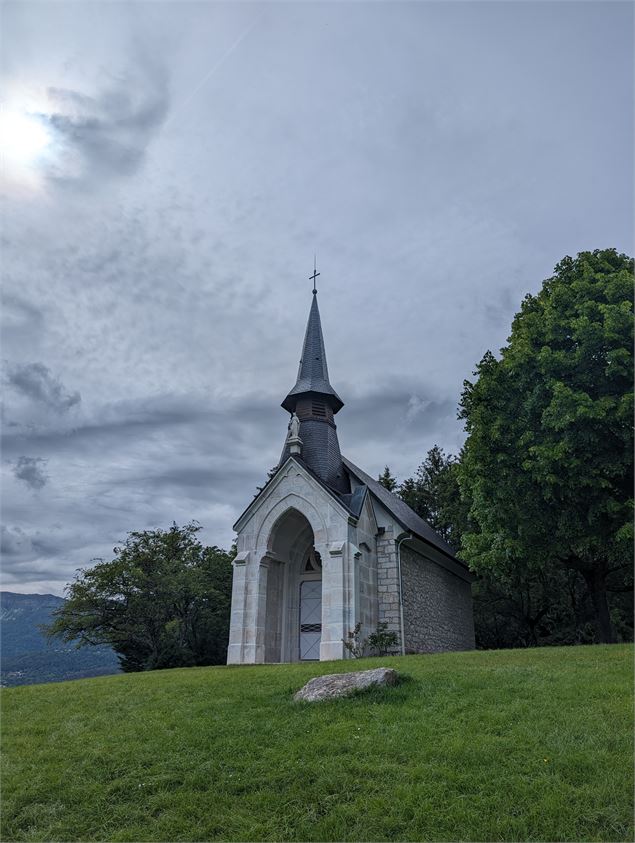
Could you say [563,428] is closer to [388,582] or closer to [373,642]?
[388,582]

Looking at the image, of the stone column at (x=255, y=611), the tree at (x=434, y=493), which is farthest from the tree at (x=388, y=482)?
the stone column at (x=255, y=611)

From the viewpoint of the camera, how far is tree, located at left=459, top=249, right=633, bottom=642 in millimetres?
15859

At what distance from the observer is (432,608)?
2523cm

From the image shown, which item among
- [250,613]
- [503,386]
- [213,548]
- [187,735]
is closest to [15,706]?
[187,735]

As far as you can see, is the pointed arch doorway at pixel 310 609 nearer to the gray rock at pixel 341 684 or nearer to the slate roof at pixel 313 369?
the slate roof at pixel 313 369

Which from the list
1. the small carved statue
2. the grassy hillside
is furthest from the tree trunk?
the small carved statue

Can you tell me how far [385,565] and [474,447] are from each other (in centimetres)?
646

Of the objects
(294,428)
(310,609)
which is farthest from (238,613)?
(294,428)

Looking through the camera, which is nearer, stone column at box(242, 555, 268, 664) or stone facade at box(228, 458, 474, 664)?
stone facade at box(228, 458, 474, 664)

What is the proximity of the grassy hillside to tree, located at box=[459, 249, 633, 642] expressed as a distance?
19.0ft

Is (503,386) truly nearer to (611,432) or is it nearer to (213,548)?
(611,432)

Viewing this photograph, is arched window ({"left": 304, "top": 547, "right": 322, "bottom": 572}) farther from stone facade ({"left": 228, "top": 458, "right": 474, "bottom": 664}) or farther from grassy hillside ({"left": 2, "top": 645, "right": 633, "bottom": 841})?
grassy hillside ({"left": 2, "top": 645, "right": 633, "bottom": 841})

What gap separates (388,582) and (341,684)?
11.6 metres

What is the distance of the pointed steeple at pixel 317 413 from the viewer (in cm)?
2395
